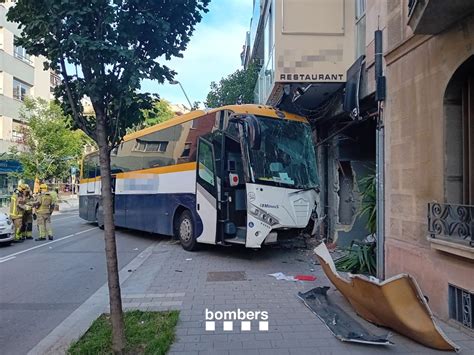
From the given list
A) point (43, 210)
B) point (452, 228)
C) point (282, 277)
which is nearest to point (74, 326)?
point (282, 277)

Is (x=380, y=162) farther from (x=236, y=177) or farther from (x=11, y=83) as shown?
(x=11, y=83)

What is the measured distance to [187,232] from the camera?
10375 millimetres

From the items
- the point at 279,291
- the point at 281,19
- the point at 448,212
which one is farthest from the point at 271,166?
the point at 448,212

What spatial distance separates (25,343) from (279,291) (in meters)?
3.58

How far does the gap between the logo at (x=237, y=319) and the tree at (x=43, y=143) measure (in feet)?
75.0

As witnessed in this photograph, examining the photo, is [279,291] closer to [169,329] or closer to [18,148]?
[169,329]

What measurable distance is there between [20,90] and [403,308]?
34.2 metres

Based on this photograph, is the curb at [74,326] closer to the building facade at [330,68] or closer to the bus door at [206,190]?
the bus door at [206,190]

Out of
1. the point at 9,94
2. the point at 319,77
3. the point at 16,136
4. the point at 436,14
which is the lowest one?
the point at 436,14

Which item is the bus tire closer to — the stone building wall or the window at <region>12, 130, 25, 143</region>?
the stone building wall

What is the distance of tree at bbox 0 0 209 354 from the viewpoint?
3.81m

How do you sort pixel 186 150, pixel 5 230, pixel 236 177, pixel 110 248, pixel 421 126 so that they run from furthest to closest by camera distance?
pixel 5 230 < pixel 186 150 < pixel 236 177 < pixel 421 126 < pixel 110 248

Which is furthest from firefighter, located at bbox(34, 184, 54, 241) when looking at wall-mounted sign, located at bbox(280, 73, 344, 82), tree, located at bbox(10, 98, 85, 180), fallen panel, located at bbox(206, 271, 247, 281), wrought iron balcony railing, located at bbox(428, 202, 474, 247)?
tree, located at bbox(10, 98, 85, 180)

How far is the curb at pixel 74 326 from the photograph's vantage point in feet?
14.4
